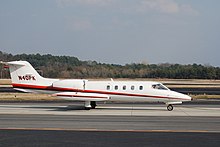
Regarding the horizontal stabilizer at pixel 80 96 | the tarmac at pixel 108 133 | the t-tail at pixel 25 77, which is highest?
the t-tail at pixel 25 77

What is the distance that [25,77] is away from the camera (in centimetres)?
3100

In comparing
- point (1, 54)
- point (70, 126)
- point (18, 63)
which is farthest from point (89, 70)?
point (70, 126)

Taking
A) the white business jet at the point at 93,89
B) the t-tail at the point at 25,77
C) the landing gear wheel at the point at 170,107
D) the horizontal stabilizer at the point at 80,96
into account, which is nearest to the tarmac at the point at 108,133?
the landing gear wheel at the point at 170,107

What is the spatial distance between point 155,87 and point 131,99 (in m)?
1.97

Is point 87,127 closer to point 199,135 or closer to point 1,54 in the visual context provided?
point 199,135

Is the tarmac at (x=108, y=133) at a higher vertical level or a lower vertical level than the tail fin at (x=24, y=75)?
lower

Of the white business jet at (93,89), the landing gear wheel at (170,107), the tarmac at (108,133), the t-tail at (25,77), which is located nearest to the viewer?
the tarmac at (108,133)

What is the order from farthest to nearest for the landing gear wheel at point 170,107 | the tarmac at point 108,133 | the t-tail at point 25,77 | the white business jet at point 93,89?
the t-tail at point 25,77 < the white business jet at point 93,89 < the landing gear wheel at point 170,107 < the tarmac at point 108,133

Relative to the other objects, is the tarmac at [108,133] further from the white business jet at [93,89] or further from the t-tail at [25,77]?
the t-tail at [25,77]

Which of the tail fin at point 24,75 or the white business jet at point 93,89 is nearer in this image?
the white business jet at point 93,89

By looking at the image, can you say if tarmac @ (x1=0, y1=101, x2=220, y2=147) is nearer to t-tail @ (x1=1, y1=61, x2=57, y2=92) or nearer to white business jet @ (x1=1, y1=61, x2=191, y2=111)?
white business jet @ (x1=1, y1=61, x2=191, y2=111)

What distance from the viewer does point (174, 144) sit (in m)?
13.4

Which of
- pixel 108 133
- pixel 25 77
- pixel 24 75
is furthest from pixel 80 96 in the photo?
pixel 108 133

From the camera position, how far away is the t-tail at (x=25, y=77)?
3083cm
